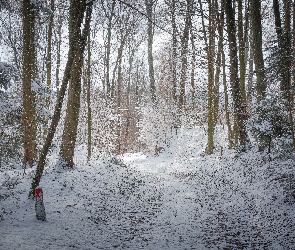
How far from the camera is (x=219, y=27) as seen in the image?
15.2m

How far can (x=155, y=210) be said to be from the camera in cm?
940

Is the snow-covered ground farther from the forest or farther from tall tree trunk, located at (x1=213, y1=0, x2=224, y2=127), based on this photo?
tall tree trunk, located at (x1=213, y1=0, x2=224, y2=127)

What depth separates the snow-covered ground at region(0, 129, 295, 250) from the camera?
6449 mm

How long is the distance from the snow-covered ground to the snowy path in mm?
21

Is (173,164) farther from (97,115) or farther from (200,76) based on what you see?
(97,115)

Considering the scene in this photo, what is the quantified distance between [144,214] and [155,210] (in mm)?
547

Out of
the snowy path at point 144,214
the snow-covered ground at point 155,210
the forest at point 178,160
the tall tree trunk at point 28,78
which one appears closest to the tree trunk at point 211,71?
the forest at point 178,160

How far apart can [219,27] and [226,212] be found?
406 inches

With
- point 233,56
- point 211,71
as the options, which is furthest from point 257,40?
point 211,71

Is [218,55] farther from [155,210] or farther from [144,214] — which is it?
[144,214]

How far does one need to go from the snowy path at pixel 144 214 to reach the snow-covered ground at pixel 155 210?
21mm

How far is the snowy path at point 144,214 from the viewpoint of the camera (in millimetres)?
6379

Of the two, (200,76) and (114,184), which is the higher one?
(200,76)

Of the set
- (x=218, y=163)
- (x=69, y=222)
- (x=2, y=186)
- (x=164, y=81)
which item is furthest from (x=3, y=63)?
(x=164, y=81)
